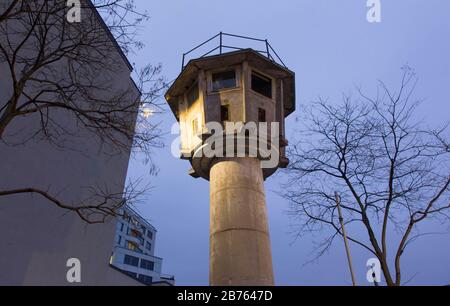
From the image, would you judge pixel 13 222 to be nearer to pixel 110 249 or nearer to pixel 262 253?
pixel 110 249

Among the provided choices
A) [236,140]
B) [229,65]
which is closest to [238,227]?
[236,140]

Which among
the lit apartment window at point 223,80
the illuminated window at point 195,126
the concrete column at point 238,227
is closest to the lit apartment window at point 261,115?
the lit apartment window at point 223,80

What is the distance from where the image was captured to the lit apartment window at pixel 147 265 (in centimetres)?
7738

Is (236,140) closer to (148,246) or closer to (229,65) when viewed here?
(229,65)

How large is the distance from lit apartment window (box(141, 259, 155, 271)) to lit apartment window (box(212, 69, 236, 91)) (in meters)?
71.1

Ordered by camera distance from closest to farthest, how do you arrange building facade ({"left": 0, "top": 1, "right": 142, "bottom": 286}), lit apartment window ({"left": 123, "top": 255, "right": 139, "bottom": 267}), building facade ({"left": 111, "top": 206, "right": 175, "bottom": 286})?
building facade ({"left": 0, "top": 1, "right": 142, "bottom": 286}) → building facade ({"left": 111, "top": 206, "right": 175, "bottom": 286}) → lit apartment window ({"left": 123, "top": 255, "right": 139, "bottom": 267})

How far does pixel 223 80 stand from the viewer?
46.8ft

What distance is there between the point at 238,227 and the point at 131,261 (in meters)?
70.4

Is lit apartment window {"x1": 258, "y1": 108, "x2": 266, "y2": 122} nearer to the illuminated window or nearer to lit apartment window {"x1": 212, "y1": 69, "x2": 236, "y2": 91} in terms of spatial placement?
lit apartment window {"x1": 212, "y1": 69, "x2": 236, "y2": 91}

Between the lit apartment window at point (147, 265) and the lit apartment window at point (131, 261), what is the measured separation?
1717 millimetres

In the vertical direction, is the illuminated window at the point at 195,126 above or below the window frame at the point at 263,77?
below

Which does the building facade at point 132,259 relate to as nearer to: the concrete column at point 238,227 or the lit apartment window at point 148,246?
the lit apartment window at point 148,246

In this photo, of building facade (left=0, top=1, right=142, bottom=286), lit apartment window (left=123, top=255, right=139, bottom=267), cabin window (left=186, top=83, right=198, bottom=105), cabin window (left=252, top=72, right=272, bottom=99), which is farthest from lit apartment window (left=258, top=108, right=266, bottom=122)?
lit apartment window (left=123, top=255, right=139, bottom=267)

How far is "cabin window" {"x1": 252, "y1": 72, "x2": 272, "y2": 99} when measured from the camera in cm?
1462
